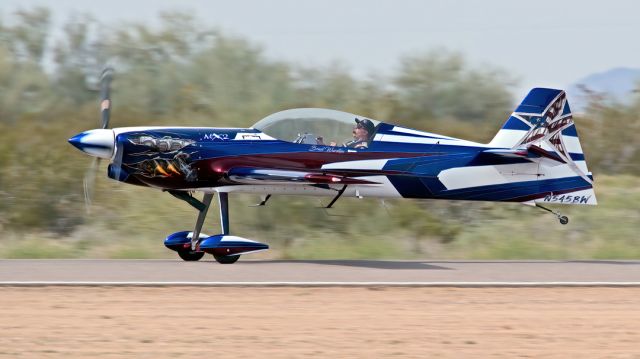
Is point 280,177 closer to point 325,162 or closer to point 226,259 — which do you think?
point 325,162

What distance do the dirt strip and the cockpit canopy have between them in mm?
3628

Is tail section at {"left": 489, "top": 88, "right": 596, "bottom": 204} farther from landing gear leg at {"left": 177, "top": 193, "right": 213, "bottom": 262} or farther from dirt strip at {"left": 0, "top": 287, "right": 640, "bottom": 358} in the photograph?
landing gear leg at {"left": 177, "top": 193, "right": 213, "bottom": 262}

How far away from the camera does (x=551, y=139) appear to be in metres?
16.3

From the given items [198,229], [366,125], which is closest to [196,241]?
[198,229]

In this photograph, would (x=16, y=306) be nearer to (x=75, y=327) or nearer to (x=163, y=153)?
(x=75, y=327)

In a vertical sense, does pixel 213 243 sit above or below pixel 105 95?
below

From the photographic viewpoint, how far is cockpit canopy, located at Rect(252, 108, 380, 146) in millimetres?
15336

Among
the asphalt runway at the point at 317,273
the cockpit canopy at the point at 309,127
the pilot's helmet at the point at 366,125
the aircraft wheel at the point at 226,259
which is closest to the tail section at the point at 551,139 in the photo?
the asphalt runway at the point at 317,273

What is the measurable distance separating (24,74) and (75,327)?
890 inches

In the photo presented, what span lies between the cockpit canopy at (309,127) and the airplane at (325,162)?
0.01m

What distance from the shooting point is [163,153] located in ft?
49.1

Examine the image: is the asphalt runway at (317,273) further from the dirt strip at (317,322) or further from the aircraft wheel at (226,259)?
the dirt strip at (317,322)

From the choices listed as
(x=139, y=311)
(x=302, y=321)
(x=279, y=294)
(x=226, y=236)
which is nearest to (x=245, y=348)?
(x=302, y=321)

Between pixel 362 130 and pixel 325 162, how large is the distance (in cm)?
77
